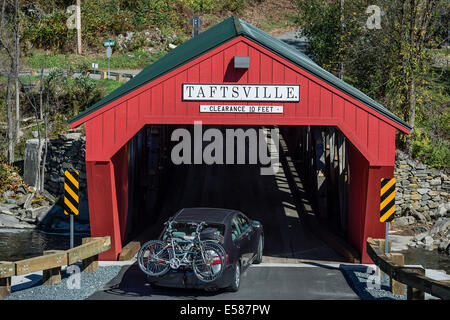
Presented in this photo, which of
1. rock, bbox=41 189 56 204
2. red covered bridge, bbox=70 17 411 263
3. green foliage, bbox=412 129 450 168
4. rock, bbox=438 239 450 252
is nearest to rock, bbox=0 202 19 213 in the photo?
rock, bbox=41 189 56 204

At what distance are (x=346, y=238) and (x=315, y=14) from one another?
18.8 meters

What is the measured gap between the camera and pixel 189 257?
1221cm

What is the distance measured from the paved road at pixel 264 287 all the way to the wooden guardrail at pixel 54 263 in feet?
2.57

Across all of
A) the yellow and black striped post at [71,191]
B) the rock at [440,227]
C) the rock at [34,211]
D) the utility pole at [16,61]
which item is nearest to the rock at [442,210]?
the rock at [440,227]

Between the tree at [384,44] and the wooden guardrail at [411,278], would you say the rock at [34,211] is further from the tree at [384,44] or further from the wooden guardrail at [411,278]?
the wooden guardrail at [411,278]

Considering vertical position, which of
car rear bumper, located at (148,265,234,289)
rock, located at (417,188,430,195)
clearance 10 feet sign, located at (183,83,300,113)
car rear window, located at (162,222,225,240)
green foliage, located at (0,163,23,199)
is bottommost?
car rear bumper, located at (148,265,234,289)

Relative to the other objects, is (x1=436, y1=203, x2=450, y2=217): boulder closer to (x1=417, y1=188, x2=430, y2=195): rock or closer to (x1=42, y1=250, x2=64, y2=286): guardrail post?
(x1=417, y1=188, x2=430, y2=195): rock

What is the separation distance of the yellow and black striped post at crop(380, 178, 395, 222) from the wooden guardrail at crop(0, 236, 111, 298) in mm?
6522

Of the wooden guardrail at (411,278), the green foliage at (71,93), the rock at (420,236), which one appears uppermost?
the green foliage at (71,93)

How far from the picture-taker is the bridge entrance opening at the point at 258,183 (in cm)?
1948

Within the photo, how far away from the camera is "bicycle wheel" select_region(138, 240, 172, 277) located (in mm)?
12344

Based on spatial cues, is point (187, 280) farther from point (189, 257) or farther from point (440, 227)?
point (440, 227)

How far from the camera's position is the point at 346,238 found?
731 inches

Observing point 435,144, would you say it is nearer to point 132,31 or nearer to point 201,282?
point 201,282
